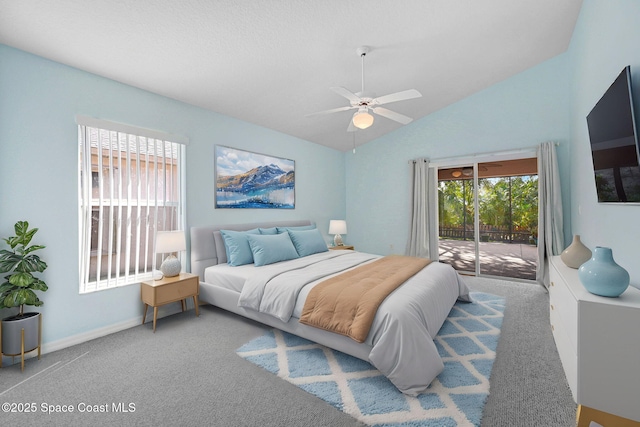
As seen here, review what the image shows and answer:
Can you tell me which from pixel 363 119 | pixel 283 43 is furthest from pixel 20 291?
pixel 363 119

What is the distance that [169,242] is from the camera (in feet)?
9.82

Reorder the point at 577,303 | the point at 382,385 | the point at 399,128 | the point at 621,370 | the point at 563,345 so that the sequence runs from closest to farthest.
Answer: the point at 621,370 < the point at 577,303 < the point at 382,385 < the point at 563,345 < the point at 399,128

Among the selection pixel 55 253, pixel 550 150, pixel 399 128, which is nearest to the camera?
pixel 55 253

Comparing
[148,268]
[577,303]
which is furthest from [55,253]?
[577,303]

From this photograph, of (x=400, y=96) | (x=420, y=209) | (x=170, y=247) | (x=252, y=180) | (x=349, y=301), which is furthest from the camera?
(x=420, y=209)

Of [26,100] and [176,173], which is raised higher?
[26,100]

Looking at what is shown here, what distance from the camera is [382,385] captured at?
1.90 metres

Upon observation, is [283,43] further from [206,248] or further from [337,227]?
[337,227]

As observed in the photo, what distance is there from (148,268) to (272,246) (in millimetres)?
1436

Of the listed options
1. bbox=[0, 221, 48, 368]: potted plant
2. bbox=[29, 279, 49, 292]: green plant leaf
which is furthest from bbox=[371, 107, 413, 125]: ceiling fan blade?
bbox=[29, 279, 49, 292]: green plant leaf

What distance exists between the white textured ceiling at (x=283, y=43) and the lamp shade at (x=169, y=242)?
64.2 inches

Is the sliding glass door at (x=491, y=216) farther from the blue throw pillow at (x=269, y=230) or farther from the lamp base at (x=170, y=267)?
the lamp base at (x=170, y=267)

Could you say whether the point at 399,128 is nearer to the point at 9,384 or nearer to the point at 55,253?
the point at 55,253

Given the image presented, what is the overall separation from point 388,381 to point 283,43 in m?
3.08
